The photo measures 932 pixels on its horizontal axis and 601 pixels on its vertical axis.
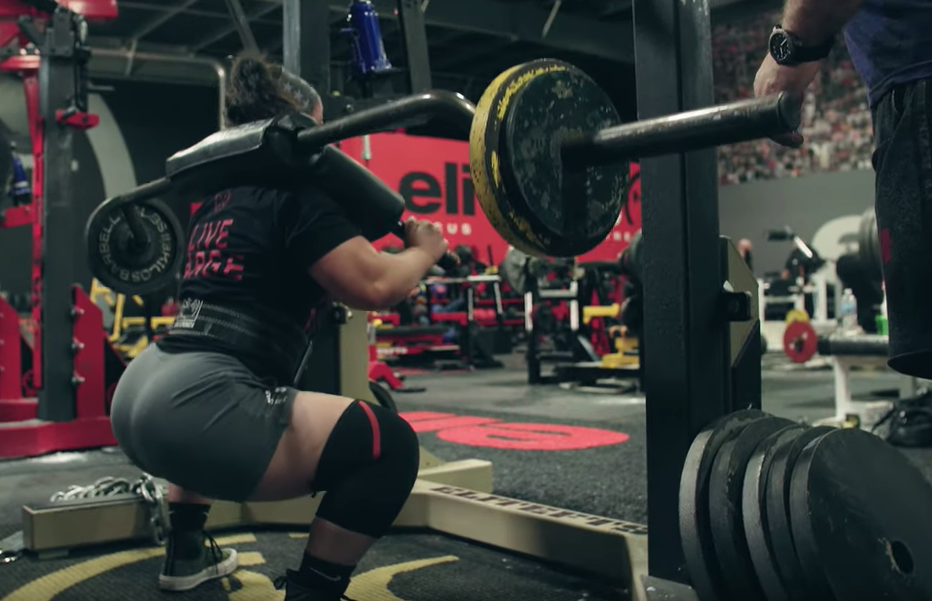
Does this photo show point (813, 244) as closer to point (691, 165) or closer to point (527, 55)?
point (527, 55)

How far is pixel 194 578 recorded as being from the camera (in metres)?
1.81

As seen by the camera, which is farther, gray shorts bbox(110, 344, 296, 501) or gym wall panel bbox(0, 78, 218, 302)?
gym wall panel bbox(0, 78, 218, 302)

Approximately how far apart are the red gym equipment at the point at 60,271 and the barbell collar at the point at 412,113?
9.23 ft

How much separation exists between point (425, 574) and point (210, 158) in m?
1.01

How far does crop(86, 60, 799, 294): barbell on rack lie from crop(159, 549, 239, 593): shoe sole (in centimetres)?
87

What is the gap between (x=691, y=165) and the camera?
58.6 inches

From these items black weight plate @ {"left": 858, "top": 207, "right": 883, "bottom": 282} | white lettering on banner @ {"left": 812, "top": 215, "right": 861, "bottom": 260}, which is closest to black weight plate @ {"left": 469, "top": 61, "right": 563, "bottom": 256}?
black weight plate @ {"left": 858, "top": 207, "right": 883, "bottom": 282}

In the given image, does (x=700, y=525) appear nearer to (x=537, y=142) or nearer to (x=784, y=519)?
(x=784, y=519)

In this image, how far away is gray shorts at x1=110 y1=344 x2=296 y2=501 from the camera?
4.32 feet

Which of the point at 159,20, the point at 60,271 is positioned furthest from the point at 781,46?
the point at 159,20

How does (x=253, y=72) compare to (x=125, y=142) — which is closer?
(x=253, y=72)

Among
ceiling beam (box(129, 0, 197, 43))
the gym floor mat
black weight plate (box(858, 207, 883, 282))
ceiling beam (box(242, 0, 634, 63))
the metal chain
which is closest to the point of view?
the gym floor mat

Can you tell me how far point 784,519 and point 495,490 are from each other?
159 cm

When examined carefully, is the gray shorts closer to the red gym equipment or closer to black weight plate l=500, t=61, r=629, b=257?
black weight plate l=500, t=61, r=629, b=257
